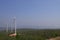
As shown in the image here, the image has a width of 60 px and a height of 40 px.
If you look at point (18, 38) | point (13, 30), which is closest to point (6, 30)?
point (13, 30)

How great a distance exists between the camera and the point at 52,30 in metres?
14.9

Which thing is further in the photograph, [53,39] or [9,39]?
[53,39]

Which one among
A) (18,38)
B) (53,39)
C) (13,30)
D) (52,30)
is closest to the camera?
(18,38)

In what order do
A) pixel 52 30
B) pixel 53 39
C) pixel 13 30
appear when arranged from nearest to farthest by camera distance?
pixel 53 39 → pixel 13 30 → pixel 52 30

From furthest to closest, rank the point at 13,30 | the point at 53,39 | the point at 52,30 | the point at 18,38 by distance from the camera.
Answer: the point at 52,30 → the point at 13,30 → the point at 53,39 → the point at 18,38

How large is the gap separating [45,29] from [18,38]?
5438 mm

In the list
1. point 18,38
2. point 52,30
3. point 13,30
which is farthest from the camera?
point 52,30

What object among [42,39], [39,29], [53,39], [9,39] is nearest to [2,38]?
[9,39]

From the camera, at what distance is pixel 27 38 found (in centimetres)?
1080

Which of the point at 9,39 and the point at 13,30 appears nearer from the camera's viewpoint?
the point at 9,39

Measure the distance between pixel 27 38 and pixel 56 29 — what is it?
14.8 feet

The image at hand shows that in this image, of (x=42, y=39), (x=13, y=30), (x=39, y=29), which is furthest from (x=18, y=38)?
(x=39, y=29)

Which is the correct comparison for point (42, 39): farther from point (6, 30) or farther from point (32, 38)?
point (6, 30)

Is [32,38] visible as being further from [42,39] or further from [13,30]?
[13,30]
